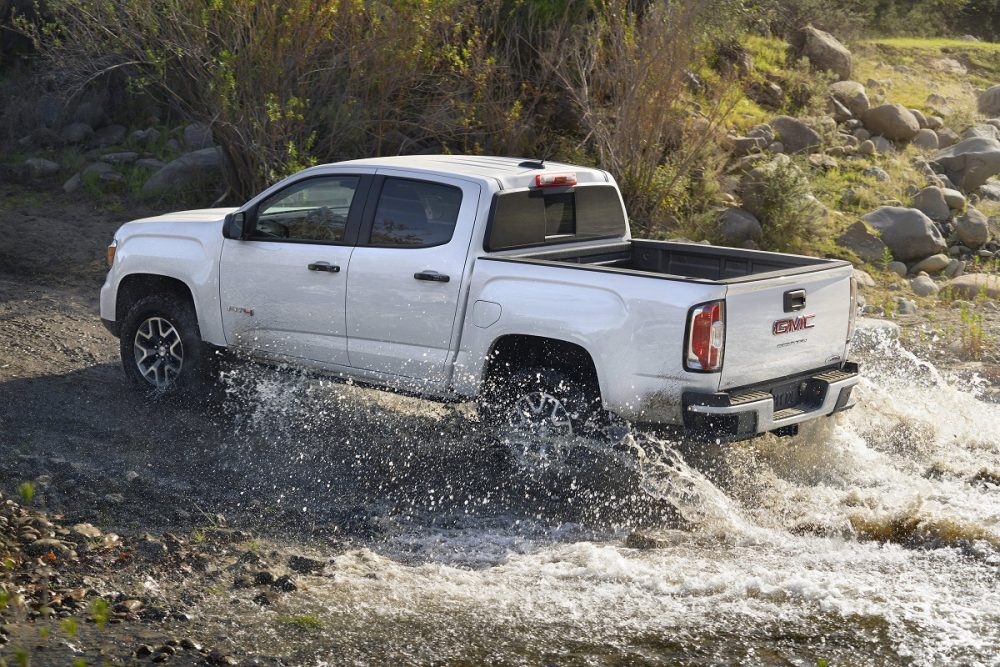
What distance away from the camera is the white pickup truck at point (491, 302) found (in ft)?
19.8

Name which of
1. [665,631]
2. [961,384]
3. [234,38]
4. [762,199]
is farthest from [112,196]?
[665,631]

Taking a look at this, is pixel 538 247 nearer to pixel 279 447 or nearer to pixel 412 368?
pixel 412 368

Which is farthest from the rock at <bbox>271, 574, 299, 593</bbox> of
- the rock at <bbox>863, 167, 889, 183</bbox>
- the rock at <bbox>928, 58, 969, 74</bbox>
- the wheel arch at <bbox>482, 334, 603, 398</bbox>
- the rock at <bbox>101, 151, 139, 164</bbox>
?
the rock at <bbox>928, 58, 969, 74</bbox>

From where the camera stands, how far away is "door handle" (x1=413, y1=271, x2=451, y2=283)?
671 centimetres

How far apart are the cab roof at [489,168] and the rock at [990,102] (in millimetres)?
15702

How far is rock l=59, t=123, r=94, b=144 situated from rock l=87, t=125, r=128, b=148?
3.6 inches

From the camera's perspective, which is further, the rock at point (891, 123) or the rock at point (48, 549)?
the rock at point (891, 123)

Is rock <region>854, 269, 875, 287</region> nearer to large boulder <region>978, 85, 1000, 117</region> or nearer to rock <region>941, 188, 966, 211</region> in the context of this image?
rock <region>941, 188, 966, 211</region>

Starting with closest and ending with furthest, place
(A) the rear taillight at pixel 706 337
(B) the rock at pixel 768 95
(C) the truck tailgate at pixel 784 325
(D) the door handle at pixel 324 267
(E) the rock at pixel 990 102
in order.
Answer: (A) the rear taillight at pixel 706 337 → (C) the truck tailgate at pixel 784 325 → (D) the door handle at pixel 324 267 → (B) the rock at pixel 768 95 → (E) the rock at pixel 990 102

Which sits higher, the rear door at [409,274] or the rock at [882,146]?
the rock at [882,146]

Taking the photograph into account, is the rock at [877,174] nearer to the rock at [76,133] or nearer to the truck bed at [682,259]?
the truck bed at [682,259]

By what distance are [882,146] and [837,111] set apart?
0.99 meters

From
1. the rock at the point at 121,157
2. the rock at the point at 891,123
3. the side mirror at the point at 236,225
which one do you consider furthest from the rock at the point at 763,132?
the side mirror at the point at 236,225

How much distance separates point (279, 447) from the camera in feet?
24.1
